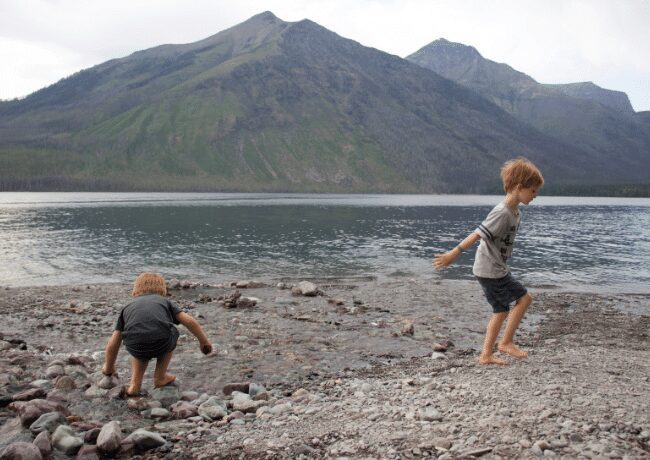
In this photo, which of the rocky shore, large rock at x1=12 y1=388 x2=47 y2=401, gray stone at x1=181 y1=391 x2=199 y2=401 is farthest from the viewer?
gray stone at x1=181 y1=391 x2=199 y2=401

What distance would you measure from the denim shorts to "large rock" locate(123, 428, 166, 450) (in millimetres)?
6259

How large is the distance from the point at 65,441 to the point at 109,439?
0.65 meters

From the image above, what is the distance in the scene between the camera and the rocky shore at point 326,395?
639cm

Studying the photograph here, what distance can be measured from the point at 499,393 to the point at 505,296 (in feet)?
7.37

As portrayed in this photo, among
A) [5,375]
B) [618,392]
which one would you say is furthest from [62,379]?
[618,392]

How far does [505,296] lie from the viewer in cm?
937

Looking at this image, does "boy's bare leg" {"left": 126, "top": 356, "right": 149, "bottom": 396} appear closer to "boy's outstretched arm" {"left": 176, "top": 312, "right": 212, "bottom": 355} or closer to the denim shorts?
"boy's outstretched arm" {"left": 176, "top": 312, "right": 212, "bottom": 355}

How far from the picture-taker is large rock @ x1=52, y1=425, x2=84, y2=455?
6.80m

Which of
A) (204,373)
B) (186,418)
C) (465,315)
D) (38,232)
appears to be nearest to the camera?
(186,418)

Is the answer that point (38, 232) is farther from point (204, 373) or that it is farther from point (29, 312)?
point (204, 373)

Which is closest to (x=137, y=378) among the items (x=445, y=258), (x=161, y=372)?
(x=161, y=372)

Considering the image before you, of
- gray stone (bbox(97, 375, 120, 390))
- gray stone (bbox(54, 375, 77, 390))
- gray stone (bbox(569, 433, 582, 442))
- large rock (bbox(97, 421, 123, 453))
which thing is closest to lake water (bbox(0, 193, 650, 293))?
gray stone (bbox(54, 375, 77, 390))

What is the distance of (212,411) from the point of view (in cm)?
831

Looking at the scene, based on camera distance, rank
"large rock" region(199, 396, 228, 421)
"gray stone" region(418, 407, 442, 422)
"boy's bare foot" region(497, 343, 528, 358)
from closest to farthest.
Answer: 1. "gray stone" region(418, 407, 442, 422)
2. "large rock" region(199, 396, 228, 421)
3. "boy's bare foot" region(497, 343, 528, 358)
